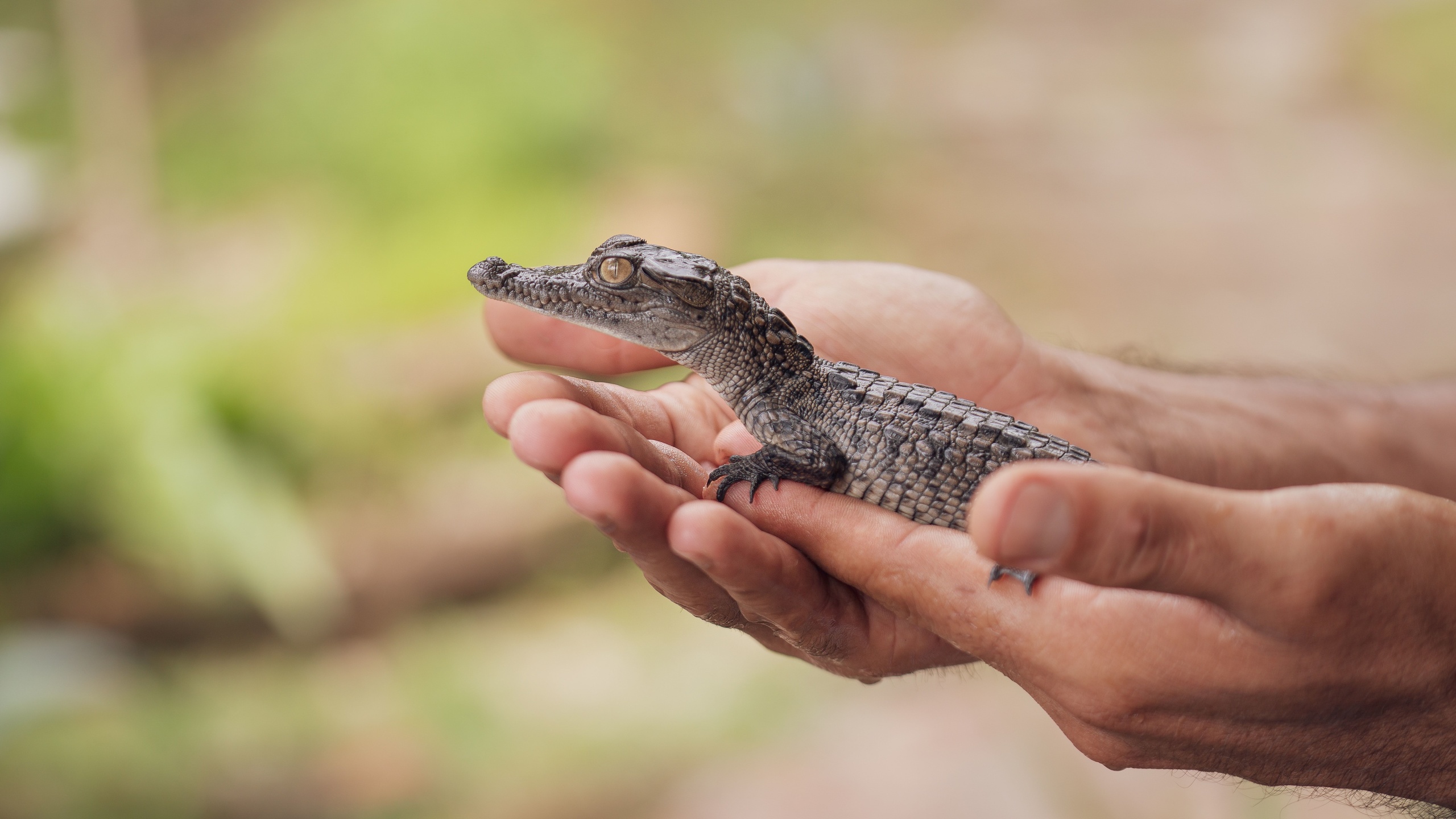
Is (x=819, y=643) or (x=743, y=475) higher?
(x=743, y=475)

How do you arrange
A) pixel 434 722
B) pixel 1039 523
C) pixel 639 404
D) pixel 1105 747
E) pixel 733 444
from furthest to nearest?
pixel 434 722, pixel 733 444, pixel 639 404, pixel 1105 747, pixel 1039 523

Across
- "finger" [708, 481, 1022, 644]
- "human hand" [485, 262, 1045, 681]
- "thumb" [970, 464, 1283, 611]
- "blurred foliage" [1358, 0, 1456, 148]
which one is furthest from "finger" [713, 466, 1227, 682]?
"blurred foliage" [1358, 0, 1456, 148]

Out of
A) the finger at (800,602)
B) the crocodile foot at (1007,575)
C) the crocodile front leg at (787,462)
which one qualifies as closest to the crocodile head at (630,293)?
the crocodile front leg at (787,462)

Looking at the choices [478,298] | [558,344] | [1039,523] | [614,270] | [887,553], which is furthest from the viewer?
[478,298]

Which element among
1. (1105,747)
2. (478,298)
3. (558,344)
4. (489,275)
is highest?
(478,298)

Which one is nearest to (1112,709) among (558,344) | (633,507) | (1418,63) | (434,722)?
(633,507)

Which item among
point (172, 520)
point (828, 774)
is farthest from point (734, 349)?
point (172, 520)

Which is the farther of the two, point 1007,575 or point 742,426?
point 742,426

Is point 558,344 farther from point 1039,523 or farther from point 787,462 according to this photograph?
point 1039,523
